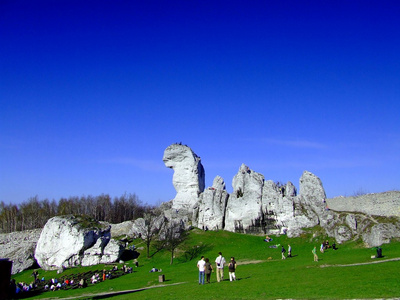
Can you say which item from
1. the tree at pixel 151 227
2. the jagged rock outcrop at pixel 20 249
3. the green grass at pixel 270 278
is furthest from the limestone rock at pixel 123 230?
the green grass at pixel 270 278

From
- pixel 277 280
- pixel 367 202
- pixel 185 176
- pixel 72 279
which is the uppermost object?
pixel 185 176

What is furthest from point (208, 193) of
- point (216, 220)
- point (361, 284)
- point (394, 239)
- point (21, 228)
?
point (21, 228)

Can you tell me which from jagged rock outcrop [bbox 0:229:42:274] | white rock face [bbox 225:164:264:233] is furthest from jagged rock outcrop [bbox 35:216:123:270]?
white rock face [bbox 225:164:264:233]

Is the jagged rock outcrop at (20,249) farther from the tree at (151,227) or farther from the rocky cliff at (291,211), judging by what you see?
the rocky cliff at (291,211)

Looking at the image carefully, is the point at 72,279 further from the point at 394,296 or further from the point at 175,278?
the point at 394,296

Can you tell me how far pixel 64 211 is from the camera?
4884 inches

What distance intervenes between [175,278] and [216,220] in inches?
1317

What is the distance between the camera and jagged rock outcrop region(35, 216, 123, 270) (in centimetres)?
5803

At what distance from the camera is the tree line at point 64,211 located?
4747 inches

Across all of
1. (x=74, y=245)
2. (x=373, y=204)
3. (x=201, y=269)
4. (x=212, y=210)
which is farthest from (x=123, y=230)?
(x=201, y=269)

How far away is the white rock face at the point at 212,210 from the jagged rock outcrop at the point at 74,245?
18.0 m

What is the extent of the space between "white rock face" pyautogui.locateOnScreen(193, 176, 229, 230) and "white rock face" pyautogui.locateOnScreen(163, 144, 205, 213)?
43.5ft

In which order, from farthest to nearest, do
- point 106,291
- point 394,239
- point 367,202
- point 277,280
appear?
point 367,202 → point 394,239 → point 106,291 → point 277,280

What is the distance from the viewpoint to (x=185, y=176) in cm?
8731
